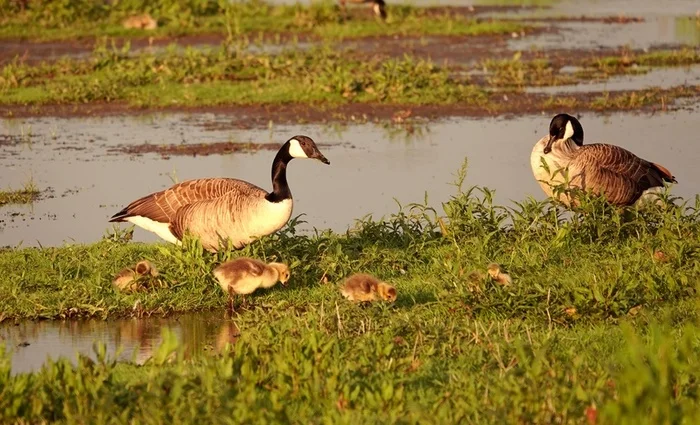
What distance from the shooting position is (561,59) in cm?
2280

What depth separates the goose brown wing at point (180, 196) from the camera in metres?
10.3

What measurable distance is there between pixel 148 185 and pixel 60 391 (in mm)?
7277

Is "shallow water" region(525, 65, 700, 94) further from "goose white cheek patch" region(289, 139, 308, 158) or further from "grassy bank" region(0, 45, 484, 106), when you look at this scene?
"goose white cheek patch" region(289, 139, 308, 158)

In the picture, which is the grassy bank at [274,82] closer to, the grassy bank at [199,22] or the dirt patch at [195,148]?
the dirt patch at [195,148]

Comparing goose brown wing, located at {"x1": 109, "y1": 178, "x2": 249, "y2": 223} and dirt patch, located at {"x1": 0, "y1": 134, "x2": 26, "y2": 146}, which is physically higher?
goose brown wing, located at {"x1": 109, "y1": 178, "x2": 249, "y2": 223}

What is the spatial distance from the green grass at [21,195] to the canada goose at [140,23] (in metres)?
12.5

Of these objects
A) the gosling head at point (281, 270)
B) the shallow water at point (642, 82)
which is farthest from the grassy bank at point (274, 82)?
the gosling head at point (281, 270)

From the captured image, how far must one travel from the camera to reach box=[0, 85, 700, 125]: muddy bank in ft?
57.9

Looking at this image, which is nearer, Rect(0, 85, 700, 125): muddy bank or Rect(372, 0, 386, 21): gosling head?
Rect(0, 85, 700, 125): muddy bank

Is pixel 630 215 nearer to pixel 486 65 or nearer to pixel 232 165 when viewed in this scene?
pixel 232 165

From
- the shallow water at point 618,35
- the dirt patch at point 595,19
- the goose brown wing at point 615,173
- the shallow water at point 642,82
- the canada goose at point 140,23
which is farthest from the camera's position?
the dirt patch at point 595,19

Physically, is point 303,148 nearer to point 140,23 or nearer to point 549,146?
point 549,146

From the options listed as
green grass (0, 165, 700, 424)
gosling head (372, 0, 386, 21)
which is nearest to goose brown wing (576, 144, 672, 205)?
green grass (0, 165, 700, 424)

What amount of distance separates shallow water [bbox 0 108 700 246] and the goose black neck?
1754mm
